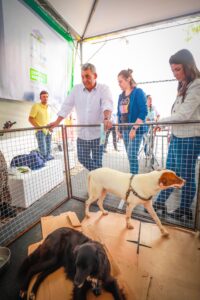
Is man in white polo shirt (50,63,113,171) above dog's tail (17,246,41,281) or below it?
above

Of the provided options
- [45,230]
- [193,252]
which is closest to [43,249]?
[45,230]

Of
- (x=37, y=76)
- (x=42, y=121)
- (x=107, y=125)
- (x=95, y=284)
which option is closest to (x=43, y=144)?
(x=42, y=121)

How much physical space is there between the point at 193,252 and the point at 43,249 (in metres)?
1.10

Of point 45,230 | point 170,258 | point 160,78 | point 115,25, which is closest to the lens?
point 170,258

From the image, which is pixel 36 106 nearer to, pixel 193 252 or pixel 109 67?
Answer: pixel 109 67

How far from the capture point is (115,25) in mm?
3623

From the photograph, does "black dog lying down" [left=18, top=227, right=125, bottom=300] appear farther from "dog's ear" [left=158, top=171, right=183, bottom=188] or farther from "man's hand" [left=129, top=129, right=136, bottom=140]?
"man's hand" [left=129, top=129, right=136, bottom=140]

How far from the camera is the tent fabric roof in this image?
2911mm

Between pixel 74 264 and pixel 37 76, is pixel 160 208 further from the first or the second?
pixel 37 76

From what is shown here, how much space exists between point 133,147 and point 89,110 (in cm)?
67

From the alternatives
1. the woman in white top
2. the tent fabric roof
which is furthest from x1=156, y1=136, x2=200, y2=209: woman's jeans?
the tent fabric roof

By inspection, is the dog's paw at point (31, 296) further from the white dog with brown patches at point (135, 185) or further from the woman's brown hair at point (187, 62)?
the woman's brown hair at point (187, 62)

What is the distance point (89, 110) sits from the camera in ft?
6.82

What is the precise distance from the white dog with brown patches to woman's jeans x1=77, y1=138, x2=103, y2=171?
491 mm
